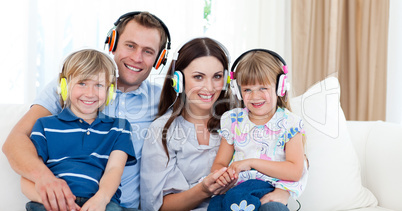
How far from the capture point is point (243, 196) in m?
1.38

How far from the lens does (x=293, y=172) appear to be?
1.49 m

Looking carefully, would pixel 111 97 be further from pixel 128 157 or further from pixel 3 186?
pixel 3 186

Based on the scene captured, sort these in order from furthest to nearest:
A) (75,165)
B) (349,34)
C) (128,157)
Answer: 1. (349,34)
2. (128,157)
3. (75,165)

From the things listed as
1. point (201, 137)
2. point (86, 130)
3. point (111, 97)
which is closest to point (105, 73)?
point (111, 97)

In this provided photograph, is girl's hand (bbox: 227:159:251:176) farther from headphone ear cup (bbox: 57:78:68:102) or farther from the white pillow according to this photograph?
headphone ear cup (bbox: 57:78:68:102)

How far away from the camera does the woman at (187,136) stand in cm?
164

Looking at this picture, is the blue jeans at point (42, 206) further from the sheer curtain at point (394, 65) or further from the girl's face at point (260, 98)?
the sheer curtain at point (394, 65)

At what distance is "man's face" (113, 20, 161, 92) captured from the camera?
5.96 feet

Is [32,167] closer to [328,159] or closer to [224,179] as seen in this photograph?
[224,179]

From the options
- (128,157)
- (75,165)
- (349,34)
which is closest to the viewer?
(75,165)

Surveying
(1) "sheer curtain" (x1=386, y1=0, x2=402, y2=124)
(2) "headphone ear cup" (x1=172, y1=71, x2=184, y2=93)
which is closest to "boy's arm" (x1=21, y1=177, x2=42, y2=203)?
(2) "headphone ear cup" (x1=172, y1=71, x2=184, y2=93)

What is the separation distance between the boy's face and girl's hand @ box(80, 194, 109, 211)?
348mm

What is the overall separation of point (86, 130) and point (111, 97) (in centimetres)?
16

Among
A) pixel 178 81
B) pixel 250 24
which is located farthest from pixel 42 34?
pixel 250 24
